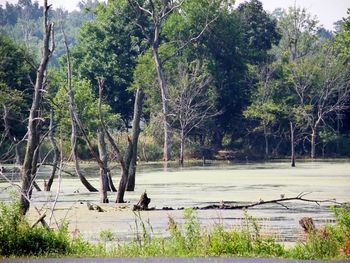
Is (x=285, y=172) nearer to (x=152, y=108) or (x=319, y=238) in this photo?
(x=152, y=108)

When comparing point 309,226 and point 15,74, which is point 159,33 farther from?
point 309,226

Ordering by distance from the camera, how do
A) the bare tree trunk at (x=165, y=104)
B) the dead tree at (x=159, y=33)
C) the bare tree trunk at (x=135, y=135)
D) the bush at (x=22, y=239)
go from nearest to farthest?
the bush at (x=22, y=239)
the bare tree trunk at (x=135, y=135)
the bare tree trunk at (x=165, y=104)
the dead tree at (x=159, y=33)

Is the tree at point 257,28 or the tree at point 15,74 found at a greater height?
the tree at point 257,28

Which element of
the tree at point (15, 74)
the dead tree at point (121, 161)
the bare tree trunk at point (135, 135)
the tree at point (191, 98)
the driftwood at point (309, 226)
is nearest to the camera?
the driftwood at point (309, 226)

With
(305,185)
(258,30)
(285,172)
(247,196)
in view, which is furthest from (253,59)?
(247,196)

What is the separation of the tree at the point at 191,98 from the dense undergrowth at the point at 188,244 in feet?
179

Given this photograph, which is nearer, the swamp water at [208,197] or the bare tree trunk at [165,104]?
the swamp water at [208,197]

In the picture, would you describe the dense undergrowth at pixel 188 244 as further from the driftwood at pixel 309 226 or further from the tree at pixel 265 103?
the tree at pixel 265 103

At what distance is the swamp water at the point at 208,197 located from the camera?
2264cm

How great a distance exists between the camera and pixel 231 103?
254 ft

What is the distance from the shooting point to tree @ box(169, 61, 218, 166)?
7225 centimetres

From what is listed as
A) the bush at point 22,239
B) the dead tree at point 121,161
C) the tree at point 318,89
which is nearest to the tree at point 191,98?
the tree at point 318,89

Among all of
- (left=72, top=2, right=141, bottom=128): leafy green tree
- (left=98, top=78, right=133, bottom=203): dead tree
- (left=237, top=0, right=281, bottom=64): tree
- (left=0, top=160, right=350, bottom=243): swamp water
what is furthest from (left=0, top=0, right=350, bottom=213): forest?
(left=98, top=78, right=133, bottom=203): dead tree

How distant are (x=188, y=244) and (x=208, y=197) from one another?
54.4ft
